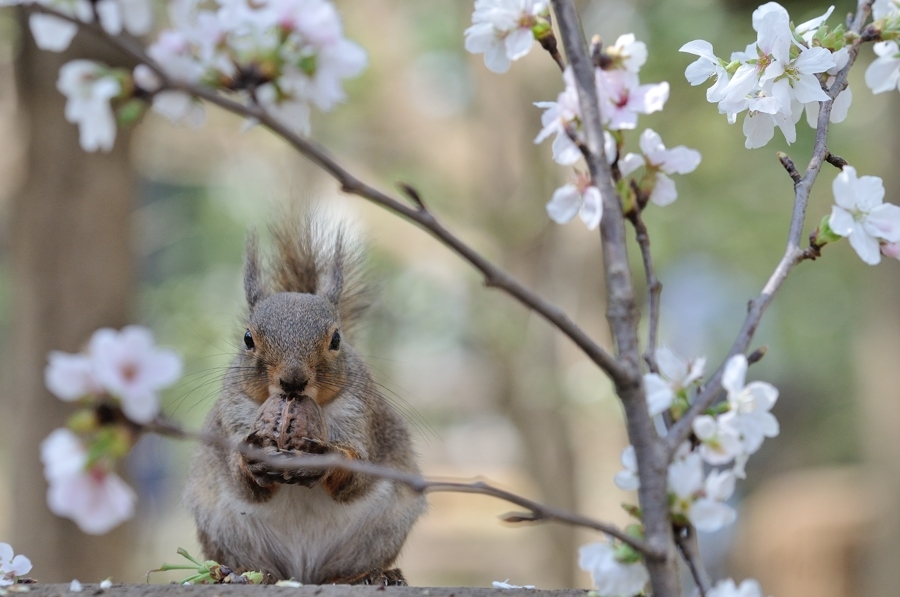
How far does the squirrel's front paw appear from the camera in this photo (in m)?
1.80

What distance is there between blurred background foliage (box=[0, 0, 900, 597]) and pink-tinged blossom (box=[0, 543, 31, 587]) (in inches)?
47.7

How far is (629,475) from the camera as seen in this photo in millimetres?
1110

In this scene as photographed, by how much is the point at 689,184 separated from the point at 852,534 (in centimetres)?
304

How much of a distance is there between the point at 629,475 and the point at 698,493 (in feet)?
0.24

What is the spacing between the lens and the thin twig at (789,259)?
112 cm

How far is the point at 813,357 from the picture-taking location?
12734 millimetres

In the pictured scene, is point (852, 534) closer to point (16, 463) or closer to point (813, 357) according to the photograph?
point (813, 357)

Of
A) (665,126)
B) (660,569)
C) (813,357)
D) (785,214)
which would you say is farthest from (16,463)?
(813,357)

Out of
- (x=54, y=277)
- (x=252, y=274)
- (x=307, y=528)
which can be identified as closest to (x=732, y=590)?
(x=307, y=528)

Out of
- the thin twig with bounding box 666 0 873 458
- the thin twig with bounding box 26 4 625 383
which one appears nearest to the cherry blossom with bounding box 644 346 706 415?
the thin twig with bounding box 666 0 873 458

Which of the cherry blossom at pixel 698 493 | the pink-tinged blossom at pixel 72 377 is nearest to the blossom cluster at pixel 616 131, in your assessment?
the cherry blossom at pixel 698 493

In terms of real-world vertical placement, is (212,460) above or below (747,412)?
above

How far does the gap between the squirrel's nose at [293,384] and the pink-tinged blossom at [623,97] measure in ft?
3.36

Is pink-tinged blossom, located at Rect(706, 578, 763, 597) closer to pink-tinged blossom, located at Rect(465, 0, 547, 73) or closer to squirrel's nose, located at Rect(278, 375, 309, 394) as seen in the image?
pink-tinged blossom, located at Rect(465, 0, 547, 73)
